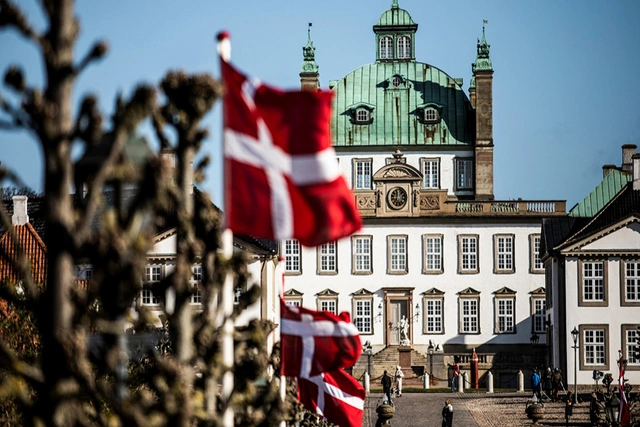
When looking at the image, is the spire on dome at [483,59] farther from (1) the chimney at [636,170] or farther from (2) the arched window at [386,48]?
(1) the chimney at [636,170]

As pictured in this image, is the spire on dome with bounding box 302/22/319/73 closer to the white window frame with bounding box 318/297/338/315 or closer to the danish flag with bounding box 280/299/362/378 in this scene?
the white window frame with bounding box 318/297/338/315

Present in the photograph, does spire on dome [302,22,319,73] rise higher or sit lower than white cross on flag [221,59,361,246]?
higher

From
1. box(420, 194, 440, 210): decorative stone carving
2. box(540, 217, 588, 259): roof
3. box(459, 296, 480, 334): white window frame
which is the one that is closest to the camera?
box(540, 217, 588, 259): roof

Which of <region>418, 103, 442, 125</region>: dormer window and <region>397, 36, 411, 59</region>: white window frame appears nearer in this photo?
<region>418, 103, 442, 125</region>: dormer window

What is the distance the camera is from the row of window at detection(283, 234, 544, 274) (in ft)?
294

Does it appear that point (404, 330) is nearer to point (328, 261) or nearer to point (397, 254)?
point (397, 254)

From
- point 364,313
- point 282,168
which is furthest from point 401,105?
point 282,168

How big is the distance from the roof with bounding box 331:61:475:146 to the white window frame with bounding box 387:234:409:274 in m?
11.5

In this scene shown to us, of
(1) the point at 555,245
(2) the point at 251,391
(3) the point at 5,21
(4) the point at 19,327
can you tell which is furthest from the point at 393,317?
(3) the point at 5,21

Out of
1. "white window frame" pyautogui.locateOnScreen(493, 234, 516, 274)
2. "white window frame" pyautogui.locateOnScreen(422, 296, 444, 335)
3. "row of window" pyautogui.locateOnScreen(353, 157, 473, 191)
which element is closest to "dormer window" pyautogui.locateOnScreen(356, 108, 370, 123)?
"row of window" pyautogui.locateOnScreen(353, 157, 473, 191)

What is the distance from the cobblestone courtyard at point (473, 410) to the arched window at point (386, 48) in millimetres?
41081

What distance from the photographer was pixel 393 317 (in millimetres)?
89875

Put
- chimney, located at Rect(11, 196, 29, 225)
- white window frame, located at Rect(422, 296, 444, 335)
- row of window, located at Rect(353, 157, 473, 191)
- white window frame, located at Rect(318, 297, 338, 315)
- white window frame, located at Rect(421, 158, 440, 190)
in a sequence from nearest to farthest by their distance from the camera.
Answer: chimney, located at Rect(11, 196, 29, 225), white window frame, located at Rect(422, 296, 444, 335), white window frame, located at Rect(318, 297, 338, 315), row of window, located at Rect(353, 157, 473, 191), white window frame, located at Rect(421, 158, 440, 190)

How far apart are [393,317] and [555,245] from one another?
1588 centimetres
